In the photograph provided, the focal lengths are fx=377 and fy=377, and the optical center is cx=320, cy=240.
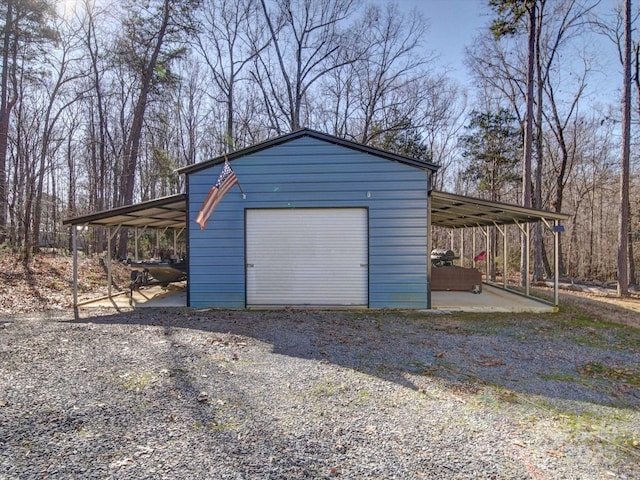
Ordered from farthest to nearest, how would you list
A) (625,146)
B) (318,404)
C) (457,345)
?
(625,146)
(457,345)
(318,404)

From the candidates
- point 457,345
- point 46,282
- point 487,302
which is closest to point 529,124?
point 487,302

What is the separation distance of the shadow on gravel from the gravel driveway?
0.03 metres

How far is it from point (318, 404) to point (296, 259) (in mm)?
4856

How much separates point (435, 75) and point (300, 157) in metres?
14.6

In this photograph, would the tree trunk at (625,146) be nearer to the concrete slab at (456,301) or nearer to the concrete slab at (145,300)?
the concrete slab at (456,301)

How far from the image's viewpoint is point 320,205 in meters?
7.82

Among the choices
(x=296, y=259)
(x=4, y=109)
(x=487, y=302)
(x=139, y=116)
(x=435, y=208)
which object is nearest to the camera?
(x=296, y=259)

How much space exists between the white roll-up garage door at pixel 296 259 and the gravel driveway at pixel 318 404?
2.03 meters

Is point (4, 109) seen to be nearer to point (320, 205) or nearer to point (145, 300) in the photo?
point (145, 300)

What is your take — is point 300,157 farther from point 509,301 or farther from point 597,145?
point 597,145

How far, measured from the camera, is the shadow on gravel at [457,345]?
12.5ft

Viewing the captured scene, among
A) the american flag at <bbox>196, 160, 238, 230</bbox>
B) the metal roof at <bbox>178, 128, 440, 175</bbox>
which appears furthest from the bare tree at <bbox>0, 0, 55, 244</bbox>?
the american flag at <bbox>196, 160, 238, 230</bbox>

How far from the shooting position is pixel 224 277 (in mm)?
7938

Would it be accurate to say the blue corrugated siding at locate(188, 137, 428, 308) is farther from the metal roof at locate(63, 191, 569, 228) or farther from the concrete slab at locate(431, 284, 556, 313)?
the concrete slab at locate(431, 284, 556, 313)
